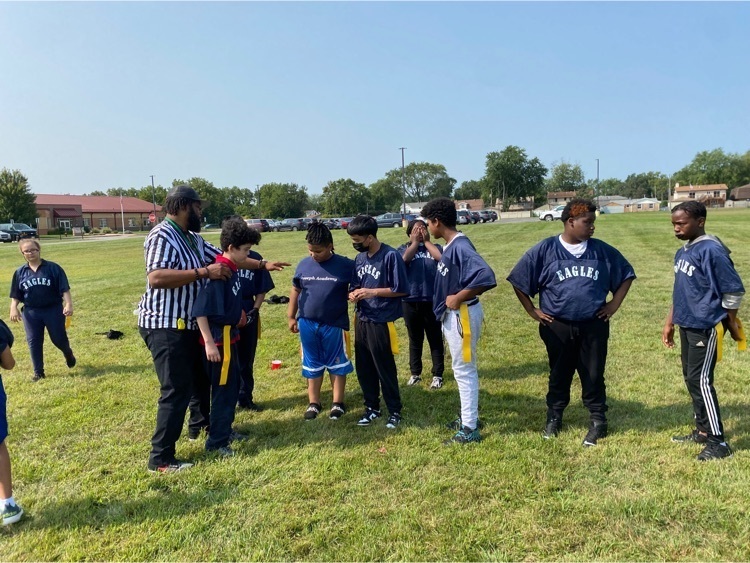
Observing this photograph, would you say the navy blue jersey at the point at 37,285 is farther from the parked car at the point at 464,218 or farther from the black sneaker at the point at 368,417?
the parked car at the point at 464,218

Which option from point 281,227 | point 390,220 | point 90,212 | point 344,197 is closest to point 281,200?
point 344,197

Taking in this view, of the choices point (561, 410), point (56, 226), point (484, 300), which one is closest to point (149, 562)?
point (561, 410)

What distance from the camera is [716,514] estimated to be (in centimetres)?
293

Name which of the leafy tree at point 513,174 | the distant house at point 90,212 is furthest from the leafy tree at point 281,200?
the leafy tree at point 513,174

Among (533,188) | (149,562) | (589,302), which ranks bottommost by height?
(149,562)

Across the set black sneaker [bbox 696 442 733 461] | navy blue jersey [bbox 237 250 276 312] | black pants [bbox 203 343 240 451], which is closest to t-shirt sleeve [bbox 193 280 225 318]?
black pants [bbox 203 343 240 451]

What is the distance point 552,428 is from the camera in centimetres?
409

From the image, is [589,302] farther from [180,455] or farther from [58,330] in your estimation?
[58,330]

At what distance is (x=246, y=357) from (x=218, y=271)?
148cm

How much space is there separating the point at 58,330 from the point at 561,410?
5.99 m

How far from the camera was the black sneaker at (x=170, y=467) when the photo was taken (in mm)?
3631

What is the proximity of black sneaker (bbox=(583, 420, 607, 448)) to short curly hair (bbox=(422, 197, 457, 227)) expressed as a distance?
2034 mm

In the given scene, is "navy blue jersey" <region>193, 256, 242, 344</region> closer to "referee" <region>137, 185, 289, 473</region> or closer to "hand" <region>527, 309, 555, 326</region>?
"referee" <region>137, 185, 289, 473</region>

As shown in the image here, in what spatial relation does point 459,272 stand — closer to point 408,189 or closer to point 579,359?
point 579,359
